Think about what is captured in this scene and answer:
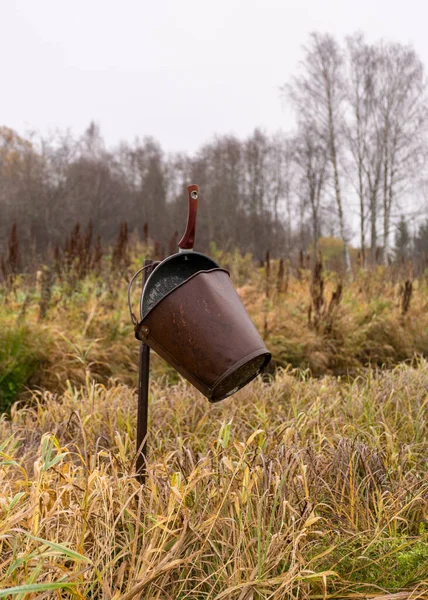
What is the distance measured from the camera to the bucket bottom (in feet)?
5.11

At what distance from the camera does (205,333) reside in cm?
156

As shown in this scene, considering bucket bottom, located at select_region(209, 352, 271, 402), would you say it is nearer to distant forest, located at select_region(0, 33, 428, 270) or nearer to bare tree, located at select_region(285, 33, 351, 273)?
distant forest, located at select_region(0, 33, 428, 270)

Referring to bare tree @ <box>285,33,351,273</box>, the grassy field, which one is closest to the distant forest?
bare tree @ <box>285,33,351,273</box>

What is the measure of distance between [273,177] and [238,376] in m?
26.1

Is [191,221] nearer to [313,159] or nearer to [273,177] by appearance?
[313,159]

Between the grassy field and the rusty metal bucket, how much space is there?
12.5 inches

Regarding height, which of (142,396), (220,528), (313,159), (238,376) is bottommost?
(220,528)

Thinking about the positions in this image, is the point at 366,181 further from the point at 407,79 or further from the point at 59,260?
the point at 59,260

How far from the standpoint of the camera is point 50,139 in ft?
79.1

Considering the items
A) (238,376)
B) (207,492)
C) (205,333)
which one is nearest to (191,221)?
(205,333)

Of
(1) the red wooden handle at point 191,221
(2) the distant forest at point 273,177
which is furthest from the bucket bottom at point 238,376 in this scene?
(2) the distant forest at point 273,177

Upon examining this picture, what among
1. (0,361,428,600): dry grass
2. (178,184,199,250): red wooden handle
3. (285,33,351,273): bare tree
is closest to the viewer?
(0,361,428,600): dry grass

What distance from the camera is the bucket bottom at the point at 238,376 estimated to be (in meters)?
1.56

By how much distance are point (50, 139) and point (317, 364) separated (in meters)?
22.3
